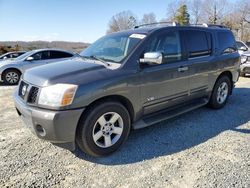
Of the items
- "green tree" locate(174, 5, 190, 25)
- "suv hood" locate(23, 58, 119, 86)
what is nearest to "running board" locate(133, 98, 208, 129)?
"suv hood" locate(23, 58, 119, 86)

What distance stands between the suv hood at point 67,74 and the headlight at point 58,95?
81mm

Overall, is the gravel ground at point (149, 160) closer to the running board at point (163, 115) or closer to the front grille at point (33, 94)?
the running board at point (163, 115)

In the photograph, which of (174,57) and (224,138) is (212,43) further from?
(224,138)

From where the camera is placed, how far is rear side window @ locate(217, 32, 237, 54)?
5.35 m

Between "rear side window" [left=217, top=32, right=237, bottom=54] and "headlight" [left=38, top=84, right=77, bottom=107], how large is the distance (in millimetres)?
3693

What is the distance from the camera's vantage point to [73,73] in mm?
3254

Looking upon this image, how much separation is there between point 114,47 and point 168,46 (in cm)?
93

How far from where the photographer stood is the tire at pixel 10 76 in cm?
990

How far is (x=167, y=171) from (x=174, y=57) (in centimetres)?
201

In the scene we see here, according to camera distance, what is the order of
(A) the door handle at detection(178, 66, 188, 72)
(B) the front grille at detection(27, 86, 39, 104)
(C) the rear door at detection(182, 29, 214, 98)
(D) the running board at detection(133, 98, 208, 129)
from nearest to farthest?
(B) the front grille at detection(27, 86, 39, 104), (D) the running board at detection(133, 98, 208, 129), (A) the door handle at detection(178, 66, 188, 72), (C) the rear door at detection(182, 29, 214, 98)

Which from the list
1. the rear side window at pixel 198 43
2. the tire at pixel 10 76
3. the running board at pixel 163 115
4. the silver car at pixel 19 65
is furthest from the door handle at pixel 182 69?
the tire at pixel 10 76

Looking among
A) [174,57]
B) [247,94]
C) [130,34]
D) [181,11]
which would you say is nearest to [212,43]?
[174,57]

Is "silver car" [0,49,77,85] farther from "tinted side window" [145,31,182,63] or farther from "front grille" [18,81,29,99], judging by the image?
"tinted side window" [145,31,182,63]

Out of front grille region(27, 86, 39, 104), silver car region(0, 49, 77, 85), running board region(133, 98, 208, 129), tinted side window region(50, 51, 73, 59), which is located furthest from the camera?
tinted side window region(50, 51, 73, 59)
